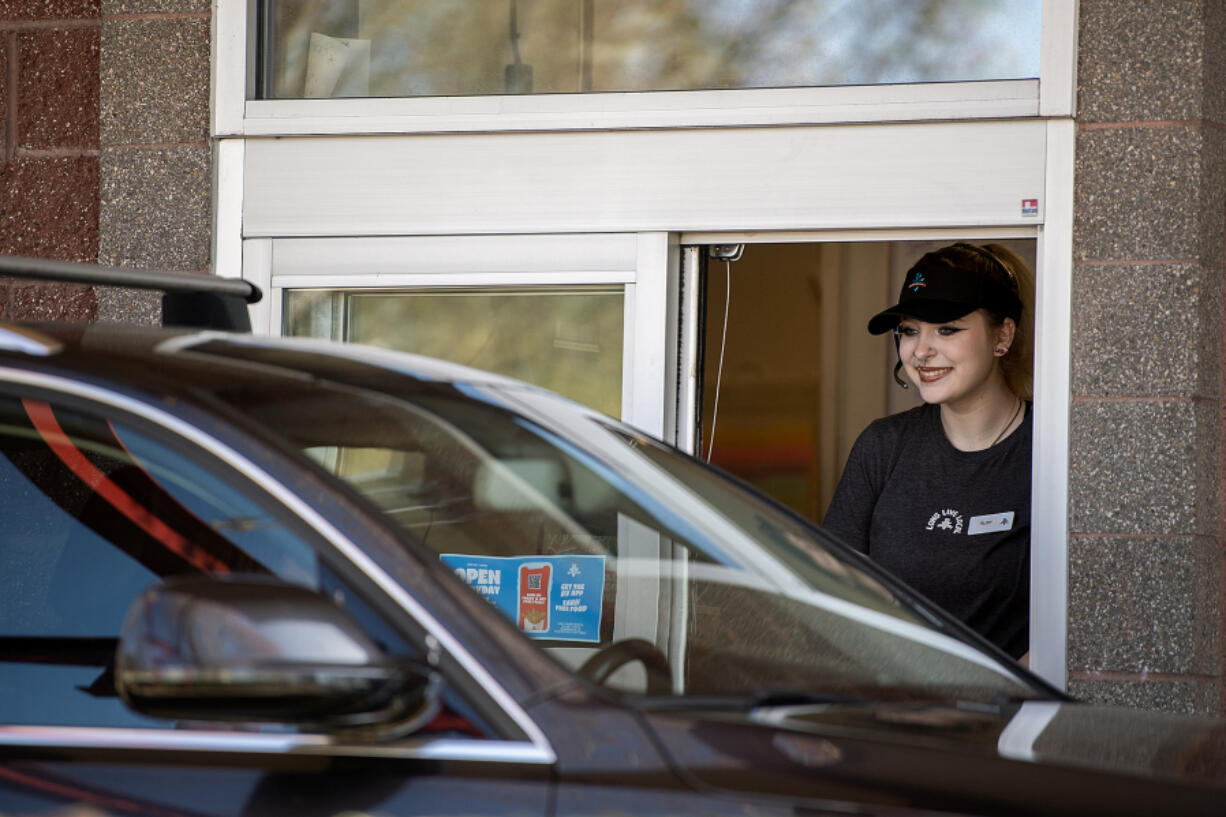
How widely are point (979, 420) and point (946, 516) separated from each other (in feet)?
1.21

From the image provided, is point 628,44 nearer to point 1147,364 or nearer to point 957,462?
point 957,462

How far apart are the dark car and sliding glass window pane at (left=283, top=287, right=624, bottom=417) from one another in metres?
2.32

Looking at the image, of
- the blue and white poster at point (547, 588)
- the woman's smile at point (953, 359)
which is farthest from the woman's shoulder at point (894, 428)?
the blue and white poster at point (547, 588)

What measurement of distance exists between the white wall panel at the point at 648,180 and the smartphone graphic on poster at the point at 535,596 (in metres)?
1.60

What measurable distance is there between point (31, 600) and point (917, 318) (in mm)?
2784

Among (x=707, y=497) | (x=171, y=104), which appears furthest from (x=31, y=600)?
(x=171, y=104)

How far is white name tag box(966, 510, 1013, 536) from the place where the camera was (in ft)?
14.0

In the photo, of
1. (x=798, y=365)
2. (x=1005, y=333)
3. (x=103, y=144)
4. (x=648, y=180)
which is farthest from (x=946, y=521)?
(x=798, y=365)

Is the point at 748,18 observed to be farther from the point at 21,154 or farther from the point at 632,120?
the point at 21,154

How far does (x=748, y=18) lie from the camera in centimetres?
491

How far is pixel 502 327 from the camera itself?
505 cm

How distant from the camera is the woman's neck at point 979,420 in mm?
4406

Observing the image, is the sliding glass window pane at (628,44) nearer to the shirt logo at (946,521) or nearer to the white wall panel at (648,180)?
the white wall panel at (648,180)

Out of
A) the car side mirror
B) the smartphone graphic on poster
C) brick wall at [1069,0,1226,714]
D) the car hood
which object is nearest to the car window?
the car side mirror
